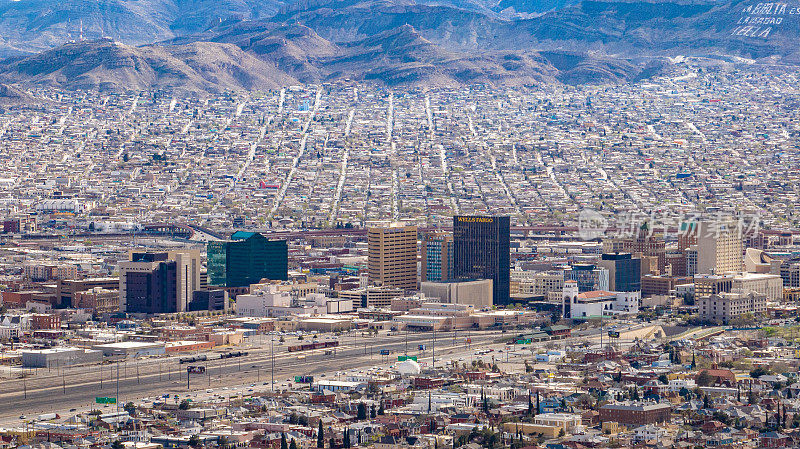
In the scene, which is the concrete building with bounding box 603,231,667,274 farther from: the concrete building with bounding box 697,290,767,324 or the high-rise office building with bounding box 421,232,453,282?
the concrete building with bounding box 697,290,767,324

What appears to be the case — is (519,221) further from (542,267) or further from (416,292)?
(416,292)

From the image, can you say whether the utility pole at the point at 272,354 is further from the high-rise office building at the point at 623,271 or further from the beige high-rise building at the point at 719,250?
the beige high-rise building at the point at 719,250

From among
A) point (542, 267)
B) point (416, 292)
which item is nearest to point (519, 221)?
point (542, 267)

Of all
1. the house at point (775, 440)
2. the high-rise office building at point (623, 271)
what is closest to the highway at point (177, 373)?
the high-rise office building at point (623, 271)

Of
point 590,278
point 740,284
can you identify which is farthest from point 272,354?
point 740,284

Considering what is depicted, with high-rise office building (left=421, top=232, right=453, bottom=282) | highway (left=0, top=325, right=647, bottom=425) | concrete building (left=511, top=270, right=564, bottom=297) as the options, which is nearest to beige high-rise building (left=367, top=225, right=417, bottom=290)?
high-rise office building (left=421, top=232, right=453, bottom=282)

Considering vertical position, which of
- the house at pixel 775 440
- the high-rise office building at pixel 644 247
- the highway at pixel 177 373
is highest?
the high-rise office building at pixel 644 247

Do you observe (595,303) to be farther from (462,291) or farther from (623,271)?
(623,271)
